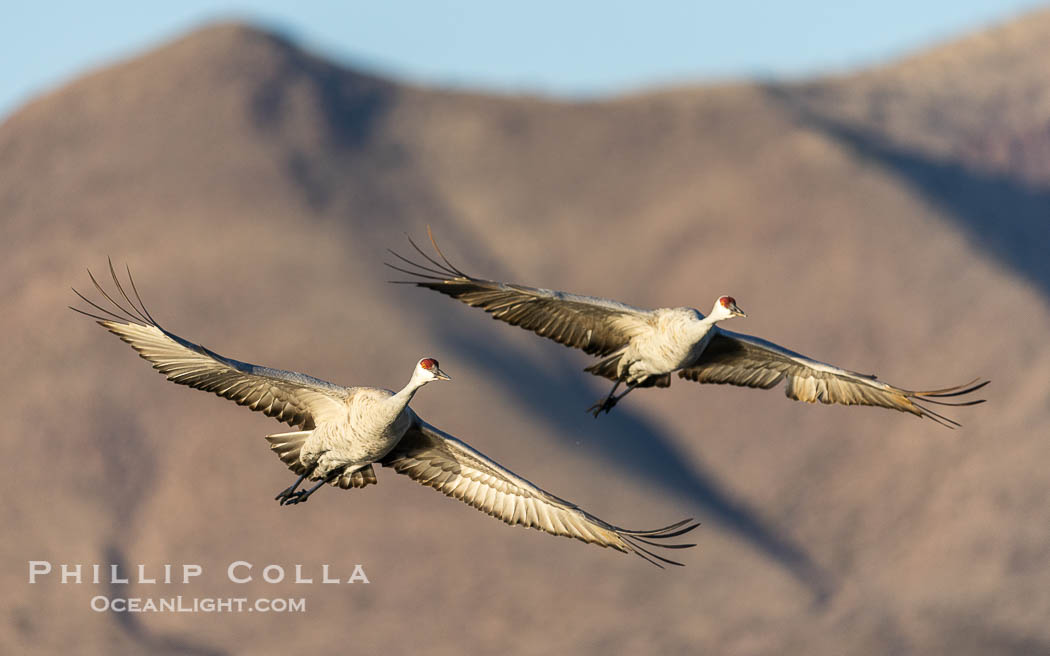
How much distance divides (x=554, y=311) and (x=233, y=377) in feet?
11.7

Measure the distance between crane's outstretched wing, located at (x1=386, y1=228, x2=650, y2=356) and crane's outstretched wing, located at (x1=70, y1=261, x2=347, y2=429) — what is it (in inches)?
62.3

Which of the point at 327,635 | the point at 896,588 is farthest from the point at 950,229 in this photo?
the point at 327,635

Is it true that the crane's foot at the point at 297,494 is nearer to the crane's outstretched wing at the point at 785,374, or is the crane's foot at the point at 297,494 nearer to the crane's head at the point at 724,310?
the crane's outstretched wing at the point at 785,374

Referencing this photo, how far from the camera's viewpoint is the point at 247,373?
1493 centimetres

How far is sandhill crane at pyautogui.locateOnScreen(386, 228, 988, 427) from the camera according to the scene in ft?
50.8

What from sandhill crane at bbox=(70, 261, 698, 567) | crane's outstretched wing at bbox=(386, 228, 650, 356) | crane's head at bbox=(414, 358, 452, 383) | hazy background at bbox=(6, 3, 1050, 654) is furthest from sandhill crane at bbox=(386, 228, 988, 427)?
hazy background at bbox=(6, 3, 1050, 654)

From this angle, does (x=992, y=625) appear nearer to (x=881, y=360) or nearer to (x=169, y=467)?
(x=881, y=360)

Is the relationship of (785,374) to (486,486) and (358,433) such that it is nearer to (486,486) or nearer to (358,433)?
(486,486)

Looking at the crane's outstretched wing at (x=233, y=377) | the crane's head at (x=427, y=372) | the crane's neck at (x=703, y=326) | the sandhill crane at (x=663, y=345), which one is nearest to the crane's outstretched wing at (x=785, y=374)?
the sandhill crane at (x=663, y=345)

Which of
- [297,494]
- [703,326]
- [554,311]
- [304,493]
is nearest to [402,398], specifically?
[304,493]

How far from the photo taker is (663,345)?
1614 cm

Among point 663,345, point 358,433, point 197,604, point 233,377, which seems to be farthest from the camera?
point 197,604

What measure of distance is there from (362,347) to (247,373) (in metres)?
42.7

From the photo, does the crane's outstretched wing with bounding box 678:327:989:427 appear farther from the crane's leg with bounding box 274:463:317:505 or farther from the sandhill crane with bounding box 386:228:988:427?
the crane's leg with bounding box 274:463:317:505
